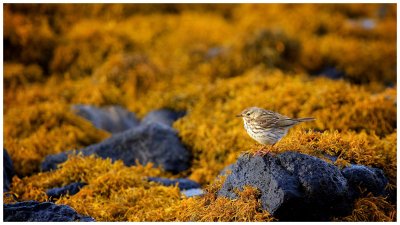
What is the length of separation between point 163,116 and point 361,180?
5039mm

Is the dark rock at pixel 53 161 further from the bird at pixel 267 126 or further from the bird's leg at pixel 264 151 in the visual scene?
the bird's leg at pixel 264 151

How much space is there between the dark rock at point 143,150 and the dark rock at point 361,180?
11.1ft

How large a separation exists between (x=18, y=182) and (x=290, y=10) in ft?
29.0

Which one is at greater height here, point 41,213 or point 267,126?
point 267,126

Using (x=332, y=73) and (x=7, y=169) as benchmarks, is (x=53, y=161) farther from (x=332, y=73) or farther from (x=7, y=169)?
(x=332, y=73)

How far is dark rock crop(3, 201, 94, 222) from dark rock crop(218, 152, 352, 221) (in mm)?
1690

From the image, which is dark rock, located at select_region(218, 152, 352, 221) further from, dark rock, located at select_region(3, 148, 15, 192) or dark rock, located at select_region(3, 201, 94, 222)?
dark rock, located at select_region(3, 148, 15, 192)

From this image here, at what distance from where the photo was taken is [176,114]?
997 cm

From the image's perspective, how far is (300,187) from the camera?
4945mm

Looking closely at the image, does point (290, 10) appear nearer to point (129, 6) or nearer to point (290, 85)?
point (129, 6)

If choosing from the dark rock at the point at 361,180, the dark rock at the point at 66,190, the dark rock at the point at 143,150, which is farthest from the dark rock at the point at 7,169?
the dark rock at the point at 361,180

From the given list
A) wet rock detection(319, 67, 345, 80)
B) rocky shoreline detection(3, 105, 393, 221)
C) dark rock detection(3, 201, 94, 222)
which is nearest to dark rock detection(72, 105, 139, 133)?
rocky shoreline detection(3, 105, 393, 221)

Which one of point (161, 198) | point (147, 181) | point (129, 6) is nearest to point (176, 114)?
point (147, 181)

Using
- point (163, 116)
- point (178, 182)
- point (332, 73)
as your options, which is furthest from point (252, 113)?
point (332, 73)
